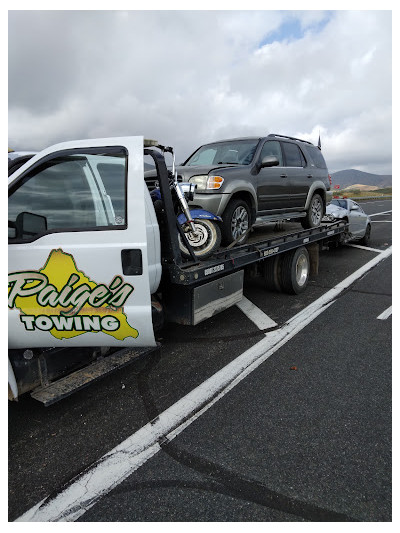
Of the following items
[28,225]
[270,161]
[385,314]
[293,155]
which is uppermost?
[293,155]

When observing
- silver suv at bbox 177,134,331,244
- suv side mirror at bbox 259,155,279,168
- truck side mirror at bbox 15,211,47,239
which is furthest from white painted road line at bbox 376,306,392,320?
truck side mirror at bbox 15,211,47,239

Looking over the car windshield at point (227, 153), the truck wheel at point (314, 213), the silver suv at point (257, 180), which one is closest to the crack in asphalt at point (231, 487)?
the silver suv at point (257, 180)

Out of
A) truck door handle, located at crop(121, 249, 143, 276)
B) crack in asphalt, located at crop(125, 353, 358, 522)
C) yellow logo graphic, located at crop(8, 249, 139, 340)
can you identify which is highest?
truck door handle, located at crop(121, 249, 143, 276)

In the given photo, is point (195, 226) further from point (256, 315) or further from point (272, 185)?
point (272, 185)

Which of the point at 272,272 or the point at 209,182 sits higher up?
the point at 209,182

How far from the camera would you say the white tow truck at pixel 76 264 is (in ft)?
9.26

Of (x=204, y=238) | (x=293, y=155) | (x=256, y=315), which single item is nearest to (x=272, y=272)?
(x=256, y=315)

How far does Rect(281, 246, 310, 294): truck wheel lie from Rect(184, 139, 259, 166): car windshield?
5.50ft

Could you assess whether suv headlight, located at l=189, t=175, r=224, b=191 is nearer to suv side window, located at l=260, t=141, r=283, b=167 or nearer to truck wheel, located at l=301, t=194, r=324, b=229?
suv side window, located at l=260, t=141, r=283, b=167

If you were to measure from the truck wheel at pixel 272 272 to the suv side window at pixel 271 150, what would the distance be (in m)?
1.61

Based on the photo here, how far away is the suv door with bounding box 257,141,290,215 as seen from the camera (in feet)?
18.9

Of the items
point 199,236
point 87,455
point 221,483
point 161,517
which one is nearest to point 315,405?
point 221,483

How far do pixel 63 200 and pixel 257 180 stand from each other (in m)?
3.33

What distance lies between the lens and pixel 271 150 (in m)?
6.19
